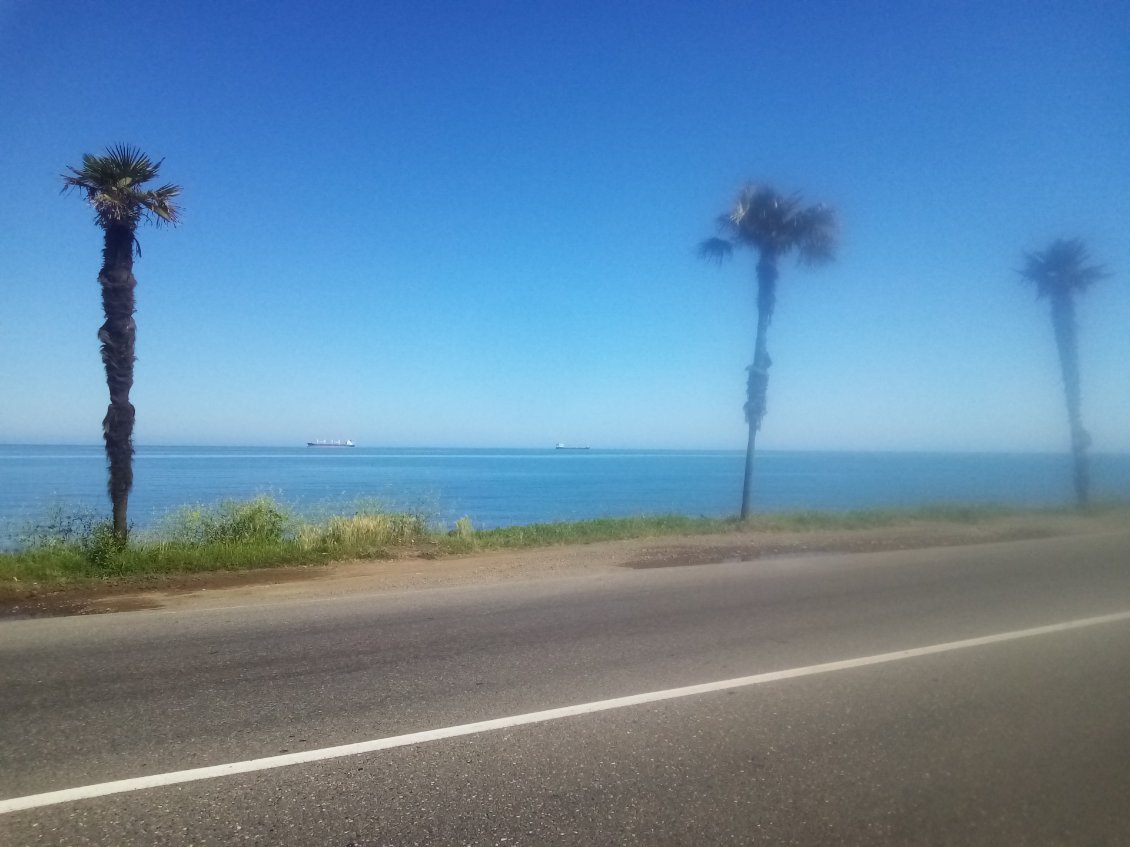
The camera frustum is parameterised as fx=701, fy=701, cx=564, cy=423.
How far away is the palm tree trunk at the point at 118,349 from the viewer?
12.7m

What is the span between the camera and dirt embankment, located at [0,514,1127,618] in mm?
9039

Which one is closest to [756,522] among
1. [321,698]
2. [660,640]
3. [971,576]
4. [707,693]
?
[971,576]

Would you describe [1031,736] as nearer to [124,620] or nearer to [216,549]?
[124,620]

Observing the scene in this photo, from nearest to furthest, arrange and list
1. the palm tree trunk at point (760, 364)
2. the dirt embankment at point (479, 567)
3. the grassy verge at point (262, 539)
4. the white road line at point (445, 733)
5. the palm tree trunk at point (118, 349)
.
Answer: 1. the white road line at point (445, 733)
2. the dirt embankment at point (479, 567)
3. the grassy verge at point (262, 539)
4. the palm tree trunk at point (118, 349)
5. the palm tree trunk at point (760, 364)

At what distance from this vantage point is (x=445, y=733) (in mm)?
4562

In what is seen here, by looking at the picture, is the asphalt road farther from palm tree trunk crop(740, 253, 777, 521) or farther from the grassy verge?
palm tree trunk crop(740, 253, 777, 521)

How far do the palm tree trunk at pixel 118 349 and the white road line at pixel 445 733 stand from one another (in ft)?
33.4

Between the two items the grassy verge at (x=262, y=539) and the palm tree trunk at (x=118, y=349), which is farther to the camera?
the palm tree trunk at (x=118, y=349)

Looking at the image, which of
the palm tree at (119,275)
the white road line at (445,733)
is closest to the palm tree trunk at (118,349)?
the palm tree at (119,275)

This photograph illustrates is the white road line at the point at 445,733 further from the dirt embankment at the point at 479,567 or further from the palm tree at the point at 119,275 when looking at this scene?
the palm tree at the point at 119,275

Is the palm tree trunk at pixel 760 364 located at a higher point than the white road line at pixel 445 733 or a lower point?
higher

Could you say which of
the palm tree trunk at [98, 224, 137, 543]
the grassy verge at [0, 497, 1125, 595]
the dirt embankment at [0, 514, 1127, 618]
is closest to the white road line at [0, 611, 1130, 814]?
the dirt embankment at [0, 514, 1127, 618]

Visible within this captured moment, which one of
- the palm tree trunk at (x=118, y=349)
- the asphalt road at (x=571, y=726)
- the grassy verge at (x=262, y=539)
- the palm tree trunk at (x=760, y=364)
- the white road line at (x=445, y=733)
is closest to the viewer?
the asphalt road at (x=571, y=726)

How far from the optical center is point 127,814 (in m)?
3.54
